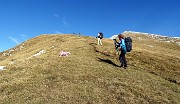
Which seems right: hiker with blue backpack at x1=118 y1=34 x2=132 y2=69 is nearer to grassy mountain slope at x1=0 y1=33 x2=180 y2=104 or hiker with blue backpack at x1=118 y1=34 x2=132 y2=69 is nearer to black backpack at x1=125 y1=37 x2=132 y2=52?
black backpack at x1=125 y1=37 x2=132 y2=52

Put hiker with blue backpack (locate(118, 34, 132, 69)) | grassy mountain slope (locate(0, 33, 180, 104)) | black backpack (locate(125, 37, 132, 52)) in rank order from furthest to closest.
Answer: black backpack (locate(125, 37, 132, 52)) < hiker with blue backpack (locate(118, 34, 132, 69)) < grassy mountain slope (locate(0, 33, 180, 104))

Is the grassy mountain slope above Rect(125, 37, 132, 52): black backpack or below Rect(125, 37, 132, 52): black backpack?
below

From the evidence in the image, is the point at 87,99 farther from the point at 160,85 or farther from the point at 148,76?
the point at 148,76

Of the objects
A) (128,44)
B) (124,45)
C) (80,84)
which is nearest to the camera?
(80,84)

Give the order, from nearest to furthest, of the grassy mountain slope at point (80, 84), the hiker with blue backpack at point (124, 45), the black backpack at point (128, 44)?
the grassy mountain slope at point (80, 84)
the hiker with blue backpack at point (124, 45)
the black backpack at point (128, 44)

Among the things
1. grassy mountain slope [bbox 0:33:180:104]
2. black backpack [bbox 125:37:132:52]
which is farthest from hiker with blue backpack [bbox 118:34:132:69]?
grassy mountain slope [bbox 0:33:180:104]

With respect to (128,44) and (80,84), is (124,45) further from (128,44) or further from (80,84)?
(80,84)

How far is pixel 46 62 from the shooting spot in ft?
108

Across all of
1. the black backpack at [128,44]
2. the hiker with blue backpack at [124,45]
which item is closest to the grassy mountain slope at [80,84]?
the hiker with blue backpack at [124,45]

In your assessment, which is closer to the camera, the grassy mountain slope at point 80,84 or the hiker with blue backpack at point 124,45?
the grassy mountain slope at point 80,84

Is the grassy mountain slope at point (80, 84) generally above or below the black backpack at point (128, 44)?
below

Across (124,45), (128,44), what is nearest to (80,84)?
(124,45)

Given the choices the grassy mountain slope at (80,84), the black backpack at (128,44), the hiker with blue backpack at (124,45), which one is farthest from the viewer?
the black backpack at (128,44)

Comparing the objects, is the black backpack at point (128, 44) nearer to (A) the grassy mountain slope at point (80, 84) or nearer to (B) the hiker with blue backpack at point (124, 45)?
(B) the hiker with blue backpack at point (124, 45)
